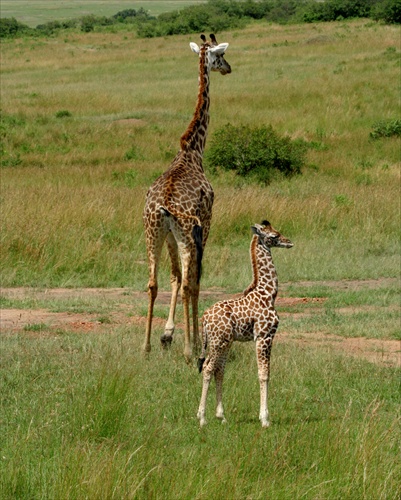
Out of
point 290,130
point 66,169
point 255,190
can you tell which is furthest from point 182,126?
point 255,190

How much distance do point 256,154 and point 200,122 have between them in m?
9.87

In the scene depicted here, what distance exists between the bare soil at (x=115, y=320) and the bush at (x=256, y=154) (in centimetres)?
787

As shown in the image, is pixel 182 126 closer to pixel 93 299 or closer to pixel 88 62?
pixel 93 299

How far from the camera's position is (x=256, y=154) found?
20375mm

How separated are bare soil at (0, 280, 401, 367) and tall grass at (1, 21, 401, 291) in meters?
0.54

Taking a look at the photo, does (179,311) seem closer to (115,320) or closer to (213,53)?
(115,320)

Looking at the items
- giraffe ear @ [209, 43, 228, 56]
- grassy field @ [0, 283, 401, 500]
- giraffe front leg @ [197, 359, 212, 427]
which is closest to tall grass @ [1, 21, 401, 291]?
giraffe ear @ [209, 43, 228, 56]

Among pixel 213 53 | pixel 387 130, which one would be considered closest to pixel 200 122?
pixel 213 53

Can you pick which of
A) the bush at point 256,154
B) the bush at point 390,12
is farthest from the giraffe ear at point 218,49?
the bush at point 390,12

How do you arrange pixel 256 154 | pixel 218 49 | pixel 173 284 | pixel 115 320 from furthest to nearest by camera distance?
pixel 256 154, pixel 218 49, pixel 115 320, pixel 173 284

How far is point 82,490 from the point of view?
16.3 feet

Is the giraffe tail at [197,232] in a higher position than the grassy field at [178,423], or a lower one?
higher

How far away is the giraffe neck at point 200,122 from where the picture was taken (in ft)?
33.3

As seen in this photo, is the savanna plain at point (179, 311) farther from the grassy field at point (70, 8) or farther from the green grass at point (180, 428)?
the grassy field at point (70, 8)
